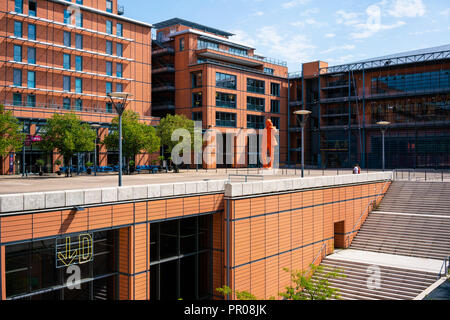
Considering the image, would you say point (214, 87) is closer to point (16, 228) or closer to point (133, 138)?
point (133, 138)

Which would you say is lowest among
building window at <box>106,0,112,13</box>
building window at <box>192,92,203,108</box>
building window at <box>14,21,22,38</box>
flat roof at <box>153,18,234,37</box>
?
building window at <box>192,92,203,108</box>

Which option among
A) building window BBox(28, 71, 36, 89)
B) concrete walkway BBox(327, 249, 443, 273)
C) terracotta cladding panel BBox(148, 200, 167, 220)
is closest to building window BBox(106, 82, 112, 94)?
building window BBox(28, 71, 36, 89)

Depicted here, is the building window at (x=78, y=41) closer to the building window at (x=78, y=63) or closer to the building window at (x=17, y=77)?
the building window at (x=78, y=63)

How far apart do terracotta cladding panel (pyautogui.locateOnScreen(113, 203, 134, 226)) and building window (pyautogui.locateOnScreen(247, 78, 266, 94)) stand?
5558cm

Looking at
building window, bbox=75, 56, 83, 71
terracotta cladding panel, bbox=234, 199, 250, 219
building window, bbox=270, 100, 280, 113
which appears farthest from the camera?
building window, bbox=270, 100, 280, 113

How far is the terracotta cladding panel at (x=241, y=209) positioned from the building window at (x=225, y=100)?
44957 mm

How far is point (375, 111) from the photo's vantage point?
222 ft

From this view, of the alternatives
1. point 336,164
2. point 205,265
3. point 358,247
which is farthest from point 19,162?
point 336,164

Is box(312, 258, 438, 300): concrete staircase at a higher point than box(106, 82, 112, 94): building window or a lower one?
lower

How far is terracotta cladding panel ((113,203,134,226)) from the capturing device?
651 inches

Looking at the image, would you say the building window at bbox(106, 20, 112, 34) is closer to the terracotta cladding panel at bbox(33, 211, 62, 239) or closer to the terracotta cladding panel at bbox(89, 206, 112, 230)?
the terracotta cladding panel at bbox(89, 206, 112, 230)

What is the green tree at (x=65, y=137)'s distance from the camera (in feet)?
134

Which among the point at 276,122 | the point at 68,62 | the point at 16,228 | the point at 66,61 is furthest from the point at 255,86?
the point at 16,228

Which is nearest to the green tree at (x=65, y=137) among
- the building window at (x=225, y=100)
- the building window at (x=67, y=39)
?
the building window at (x=67, y=39)
